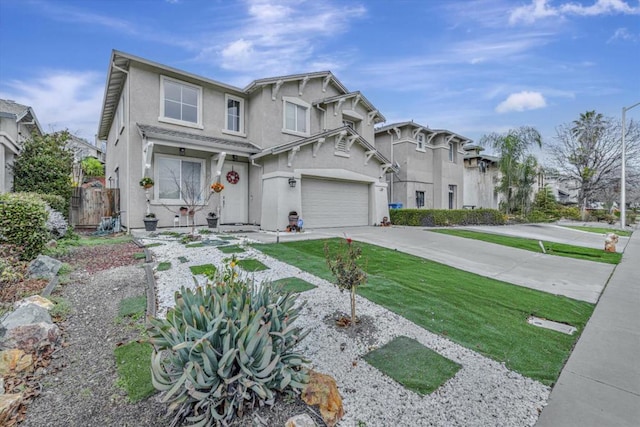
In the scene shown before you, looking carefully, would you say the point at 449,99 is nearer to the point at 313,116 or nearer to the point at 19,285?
the point at 313,116

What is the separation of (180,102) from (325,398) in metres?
12.7

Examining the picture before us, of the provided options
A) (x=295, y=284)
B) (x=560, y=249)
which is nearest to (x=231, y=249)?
(x=295, y=284)

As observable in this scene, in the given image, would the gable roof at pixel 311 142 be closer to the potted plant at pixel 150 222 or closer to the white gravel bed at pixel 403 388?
the potted plant at pixel 150 222

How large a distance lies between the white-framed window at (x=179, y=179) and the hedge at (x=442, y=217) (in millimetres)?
10592

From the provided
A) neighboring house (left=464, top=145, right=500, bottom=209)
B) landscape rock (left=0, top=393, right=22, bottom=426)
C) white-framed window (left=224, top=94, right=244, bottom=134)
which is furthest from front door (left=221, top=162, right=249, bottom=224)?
neighboring house (left=464, top=145, right=500, bottom=209)

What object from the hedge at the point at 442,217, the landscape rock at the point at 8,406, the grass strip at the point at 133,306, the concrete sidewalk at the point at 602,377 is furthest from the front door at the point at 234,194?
the concrete sidewalk at the point at 602,377

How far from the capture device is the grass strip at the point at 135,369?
247 centimetres

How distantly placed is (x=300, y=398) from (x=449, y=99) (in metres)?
18.4

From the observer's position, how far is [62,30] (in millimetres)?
11164

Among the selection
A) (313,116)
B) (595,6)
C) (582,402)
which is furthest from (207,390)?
(595,6)

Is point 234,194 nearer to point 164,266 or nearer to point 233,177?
point 233,177

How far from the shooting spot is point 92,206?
12641 millimetres

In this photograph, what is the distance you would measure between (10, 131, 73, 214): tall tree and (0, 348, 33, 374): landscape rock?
1214 centimetres

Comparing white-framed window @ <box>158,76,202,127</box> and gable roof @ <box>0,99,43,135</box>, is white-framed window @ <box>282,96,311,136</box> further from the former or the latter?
gable roof @ <box>0,99,43,135</box>
